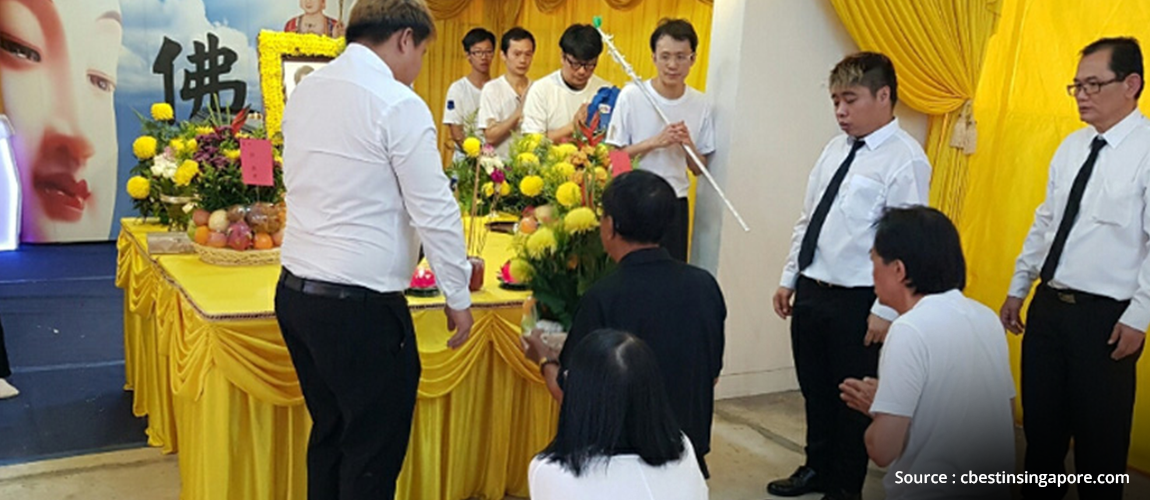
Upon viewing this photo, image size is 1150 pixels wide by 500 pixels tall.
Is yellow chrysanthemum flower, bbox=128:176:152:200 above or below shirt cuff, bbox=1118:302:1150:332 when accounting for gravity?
above

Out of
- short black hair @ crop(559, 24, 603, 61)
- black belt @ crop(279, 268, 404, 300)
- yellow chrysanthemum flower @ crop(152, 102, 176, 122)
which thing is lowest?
black belt @ crop(279, 268, 404, 300)

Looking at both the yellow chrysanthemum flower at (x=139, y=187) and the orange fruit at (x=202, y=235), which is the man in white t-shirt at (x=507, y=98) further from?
the orange fruit at (x=202, y=235)

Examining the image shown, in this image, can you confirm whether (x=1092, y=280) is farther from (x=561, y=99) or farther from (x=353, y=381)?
(x=561, y=99)

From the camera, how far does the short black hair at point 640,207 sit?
187 centimetres

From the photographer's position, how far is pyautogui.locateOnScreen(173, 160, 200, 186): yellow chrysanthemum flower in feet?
10.2

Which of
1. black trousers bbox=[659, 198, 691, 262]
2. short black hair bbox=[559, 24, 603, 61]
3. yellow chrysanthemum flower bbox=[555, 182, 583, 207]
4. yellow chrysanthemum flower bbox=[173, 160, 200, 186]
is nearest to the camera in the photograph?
yellow chrysanthemum flower bbox=[555, 182, 583, 207]

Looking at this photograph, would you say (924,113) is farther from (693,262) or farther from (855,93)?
(855,93)

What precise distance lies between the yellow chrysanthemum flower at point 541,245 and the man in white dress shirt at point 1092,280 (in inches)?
62.1

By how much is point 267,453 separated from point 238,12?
5528 mm

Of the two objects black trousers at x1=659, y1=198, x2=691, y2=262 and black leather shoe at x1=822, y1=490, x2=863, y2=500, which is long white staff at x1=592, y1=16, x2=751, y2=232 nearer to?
black trousers at x1=659, y1=198, x2=691, y2=262

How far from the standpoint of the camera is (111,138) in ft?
22.8

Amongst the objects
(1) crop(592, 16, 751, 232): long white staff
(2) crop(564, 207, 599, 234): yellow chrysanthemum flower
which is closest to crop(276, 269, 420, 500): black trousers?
(2) crop(564, 207, 599, 234): yellow chrysanthemum flower

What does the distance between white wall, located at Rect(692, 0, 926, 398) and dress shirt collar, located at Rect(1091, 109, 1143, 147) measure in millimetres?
1361

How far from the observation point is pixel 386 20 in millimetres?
2064
